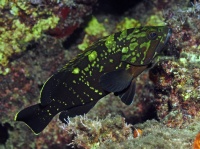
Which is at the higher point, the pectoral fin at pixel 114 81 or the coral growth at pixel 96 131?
the pectoral fin at pixel 114 81

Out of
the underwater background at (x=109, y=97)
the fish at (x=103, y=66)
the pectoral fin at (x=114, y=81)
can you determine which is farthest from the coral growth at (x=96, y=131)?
the pectoral fin at (x=114, y=81)

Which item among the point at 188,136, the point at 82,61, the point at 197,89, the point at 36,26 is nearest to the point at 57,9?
the point at 36,26

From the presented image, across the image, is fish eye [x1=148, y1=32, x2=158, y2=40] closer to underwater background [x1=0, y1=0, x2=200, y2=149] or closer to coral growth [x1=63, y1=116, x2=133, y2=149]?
underwater background [x1=0, y1=0, x2=200, y2=149]

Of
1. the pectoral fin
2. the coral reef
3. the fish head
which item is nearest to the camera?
the pectoral fin

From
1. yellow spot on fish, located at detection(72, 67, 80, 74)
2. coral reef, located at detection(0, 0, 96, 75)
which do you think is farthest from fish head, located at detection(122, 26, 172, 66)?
coral reef, located at detection(0, 0, 96, 75)

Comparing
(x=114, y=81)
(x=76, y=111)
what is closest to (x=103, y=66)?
(x=114, y=81)

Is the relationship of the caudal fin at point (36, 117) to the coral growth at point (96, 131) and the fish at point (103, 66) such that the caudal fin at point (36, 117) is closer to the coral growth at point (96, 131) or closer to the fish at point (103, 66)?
the fish at point (103, 66)
